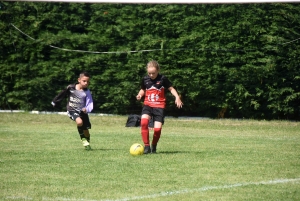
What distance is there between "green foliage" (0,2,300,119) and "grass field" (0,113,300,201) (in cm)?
209

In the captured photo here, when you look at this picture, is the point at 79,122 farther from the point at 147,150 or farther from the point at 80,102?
the point at 147,150

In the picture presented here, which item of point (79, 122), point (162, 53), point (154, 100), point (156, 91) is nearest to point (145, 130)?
point (154, 100)

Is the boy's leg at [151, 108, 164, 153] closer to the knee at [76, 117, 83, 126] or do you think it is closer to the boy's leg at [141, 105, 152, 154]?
the boy's leg at [141, 105, 152, 154]

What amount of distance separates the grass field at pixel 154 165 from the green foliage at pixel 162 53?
6.86ft

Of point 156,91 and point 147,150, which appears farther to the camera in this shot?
point 156,91

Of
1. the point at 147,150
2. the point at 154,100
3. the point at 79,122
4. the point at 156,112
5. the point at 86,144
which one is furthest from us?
the point at 79,122

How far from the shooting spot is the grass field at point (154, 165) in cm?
729

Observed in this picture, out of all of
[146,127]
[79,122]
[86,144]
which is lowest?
[86,144]

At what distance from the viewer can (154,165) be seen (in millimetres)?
9555

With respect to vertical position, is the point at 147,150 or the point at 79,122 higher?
the point at 79,122

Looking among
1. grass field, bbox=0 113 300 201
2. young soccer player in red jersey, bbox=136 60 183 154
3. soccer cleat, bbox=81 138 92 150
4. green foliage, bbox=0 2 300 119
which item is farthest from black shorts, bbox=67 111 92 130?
green foliage, bbox=0 2 300 119

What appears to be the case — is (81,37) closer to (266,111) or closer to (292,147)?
(266,111)

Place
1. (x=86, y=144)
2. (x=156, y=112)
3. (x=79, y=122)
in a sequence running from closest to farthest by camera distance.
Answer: (x=156, y=112), (x=86, y=144), (x=79, y=122)

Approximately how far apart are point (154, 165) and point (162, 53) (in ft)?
33.8
